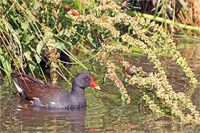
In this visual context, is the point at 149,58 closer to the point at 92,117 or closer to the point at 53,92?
the point at 92,117

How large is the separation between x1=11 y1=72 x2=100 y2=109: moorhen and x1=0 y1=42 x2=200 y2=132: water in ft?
0.47

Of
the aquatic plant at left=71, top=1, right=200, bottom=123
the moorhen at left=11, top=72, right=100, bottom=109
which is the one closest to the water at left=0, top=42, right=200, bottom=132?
the moorhen at left=11, top=72, right=100, bottom=109

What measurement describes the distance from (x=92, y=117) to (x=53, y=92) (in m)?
1.20

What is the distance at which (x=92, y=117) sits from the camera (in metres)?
5.83

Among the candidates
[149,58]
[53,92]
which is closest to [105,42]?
[149,58]

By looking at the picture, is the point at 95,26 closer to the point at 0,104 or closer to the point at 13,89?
the point at 0,104

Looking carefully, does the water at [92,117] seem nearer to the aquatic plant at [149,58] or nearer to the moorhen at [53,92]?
the moorhen at [53,92]

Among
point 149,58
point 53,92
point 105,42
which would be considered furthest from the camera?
point 53,92

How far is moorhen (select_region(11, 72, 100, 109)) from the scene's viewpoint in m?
6.62

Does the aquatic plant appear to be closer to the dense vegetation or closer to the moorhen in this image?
the dense vegetation

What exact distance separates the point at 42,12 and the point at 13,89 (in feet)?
4.88

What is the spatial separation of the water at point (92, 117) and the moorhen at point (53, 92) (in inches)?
5.6

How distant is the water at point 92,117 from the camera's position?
205 inches

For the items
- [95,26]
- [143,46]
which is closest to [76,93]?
[95,26]
